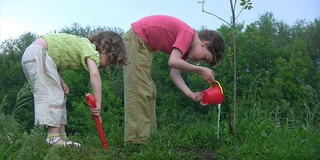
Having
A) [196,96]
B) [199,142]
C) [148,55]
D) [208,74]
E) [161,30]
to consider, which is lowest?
[199,142]

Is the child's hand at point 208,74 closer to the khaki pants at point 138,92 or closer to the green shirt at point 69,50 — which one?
the khaki pants at point 138,92

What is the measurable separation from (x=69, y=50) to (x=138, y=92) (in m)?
0.60

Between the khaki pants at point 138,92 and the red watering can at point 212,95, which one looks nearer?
the red watering can at point 212,95

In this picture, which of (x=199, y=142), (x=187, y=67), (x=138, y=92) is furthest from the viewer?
(x=138, y=92)

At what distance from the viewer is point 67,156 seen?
10.5ft

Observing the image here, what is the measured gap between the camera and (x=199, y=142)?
377 cm

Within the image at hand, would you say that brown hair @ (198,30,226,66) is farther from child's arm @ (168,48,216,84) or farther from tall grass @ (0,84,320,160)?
tall grass @ (0,84,320,160)

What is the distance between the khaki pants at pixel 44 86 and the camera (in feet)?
11.8

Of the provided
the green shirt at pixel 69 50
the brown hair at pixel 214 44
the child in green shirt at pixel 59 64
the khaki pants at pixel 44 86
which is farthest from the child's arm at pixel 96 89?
the brown hair at pixel 214 44

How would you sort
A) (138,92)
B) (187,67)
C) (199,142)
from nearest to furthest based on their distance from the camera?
1. (187,67)
2. (199,142)
3. (138,92)

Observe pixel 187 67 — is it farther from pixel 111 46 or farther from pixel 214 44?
pixel 111 46

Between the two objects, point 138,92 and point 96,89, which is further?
point 138,92

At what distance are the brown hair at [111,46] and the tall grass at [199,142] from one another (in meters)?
0.62

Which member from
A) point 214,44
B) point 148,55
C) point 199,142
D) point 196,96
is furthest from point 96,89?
point 214,44
